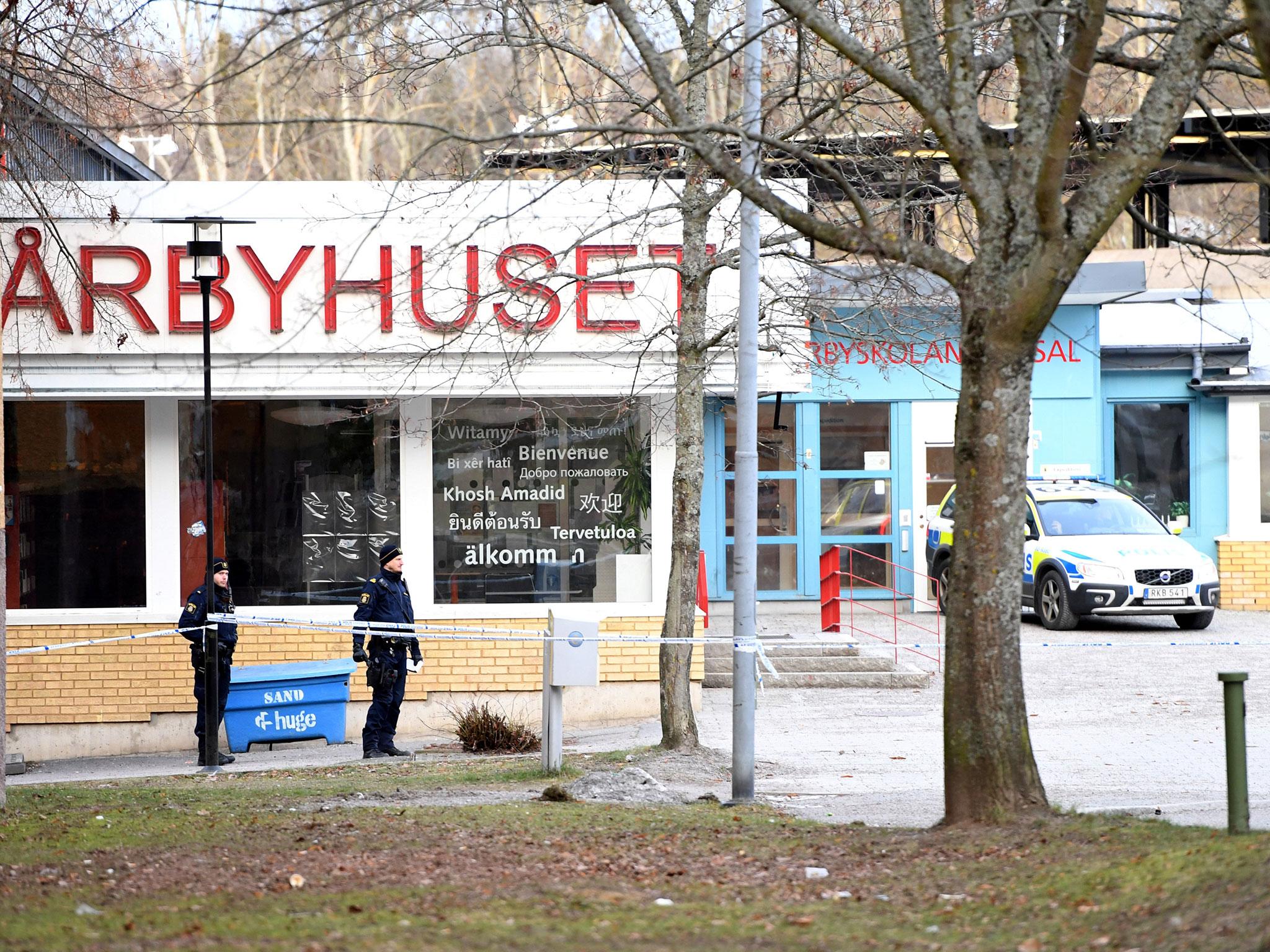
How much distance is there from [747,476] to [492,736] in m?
4.17

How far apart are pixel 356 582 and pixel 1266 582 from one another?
13.4 meters

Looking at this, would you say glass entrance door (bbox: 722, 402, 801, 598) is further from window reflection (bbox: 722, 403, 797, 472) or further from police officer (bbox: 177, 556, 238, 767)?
police officer (bbox: 177, 556, 238, 767)

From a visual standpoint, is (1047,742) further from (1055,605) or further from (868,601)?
(868,601)

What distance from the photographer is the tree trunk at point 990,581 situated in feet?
22.4

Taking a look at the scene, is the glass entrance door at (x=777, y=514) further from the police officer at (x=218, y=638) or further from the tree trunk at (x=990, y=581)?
the tree trunk at (x=990, y=581)

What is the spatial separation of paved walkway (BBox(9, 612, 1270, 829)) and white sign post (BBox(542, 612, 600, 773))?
47.9 inches

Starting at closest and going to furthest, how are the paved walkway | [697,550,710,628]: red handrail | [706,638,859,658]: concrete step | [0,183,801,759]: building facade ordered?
the paved walkway → [0,183,801,759]: building facade → [697,550,710,628]: red handrail → [706,638,859,658]: concrete step

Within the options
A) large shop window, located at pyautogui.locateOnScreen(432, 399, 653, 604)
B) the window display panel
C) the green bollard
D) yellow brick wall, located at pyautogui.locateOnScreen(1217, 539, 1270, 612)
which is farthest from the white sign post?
yellow brick wall, located at pyautogui.locateOnScreen(1217, 539, 1270, 612)

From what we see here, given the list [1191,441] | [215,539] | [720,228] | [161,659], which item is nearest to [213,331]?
[215,539]

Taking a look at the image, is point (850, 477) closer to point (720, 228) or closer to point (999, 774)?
point (720, 228)

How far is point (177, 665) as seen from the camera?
1352 cm

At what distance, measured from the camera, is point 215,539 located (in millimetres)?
13859

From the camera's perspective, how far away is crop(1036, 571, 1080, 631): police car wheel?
1731 cm

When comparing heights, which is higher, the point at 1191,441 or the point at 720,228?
the point at 720,228
